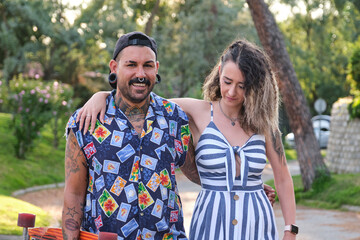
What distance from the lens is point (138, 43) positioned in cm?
312

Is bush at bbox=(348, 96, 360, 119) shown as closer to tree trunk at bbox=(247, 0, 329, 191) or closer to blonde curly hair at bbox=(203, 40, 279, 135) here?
tree trunk at bbox=(247, 0, 329, 191)

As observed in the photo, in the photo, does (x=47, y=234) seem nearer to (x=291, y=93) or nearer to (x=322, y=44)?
(x=291, y=93)

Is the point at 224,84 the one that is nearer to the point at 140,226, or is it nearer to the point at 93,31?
the point at 140,226

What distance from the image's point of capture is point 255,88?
3385mm

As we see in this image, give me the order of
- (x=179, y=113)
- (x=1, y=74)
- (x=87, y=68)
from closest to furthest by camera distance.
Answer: (x=179, y=113) < (x=1, y=74) < (x=87, y=68)

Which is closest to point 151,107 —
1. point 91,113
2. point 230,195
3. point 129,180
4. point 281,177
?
point 91,113

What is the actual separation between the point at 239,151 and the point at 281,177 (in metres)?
0.39

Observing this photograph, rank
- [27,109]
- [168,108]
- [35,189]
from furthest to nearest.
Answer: [27,109] < [35,189] < [168,108]

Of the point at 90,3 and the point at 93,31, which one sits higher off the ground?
the point at 90,3

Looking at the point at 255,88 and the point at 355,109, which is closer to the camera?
the point at 255,88

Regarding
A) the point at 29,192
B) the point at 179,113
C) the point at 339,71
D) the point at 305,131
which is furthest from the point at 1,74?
the point at 339,71

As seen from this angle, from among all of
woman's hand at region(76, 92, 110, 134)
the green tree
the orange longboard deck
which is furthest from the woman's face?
the green tree

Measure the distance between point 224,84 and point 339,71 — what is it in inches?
1663

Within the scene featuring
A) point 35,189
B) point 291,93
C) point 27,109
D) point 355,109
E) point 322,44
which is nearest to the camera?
point 291,93
